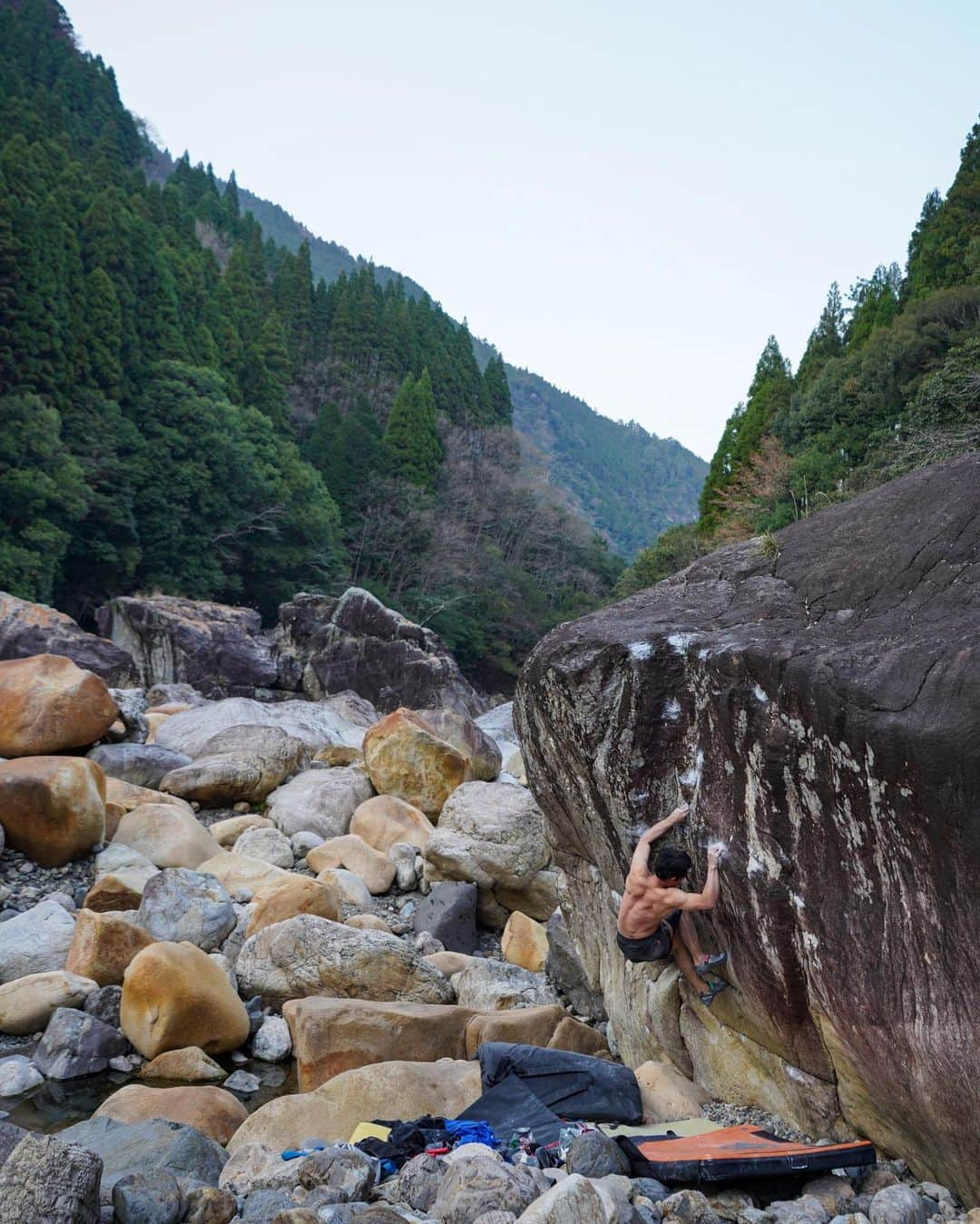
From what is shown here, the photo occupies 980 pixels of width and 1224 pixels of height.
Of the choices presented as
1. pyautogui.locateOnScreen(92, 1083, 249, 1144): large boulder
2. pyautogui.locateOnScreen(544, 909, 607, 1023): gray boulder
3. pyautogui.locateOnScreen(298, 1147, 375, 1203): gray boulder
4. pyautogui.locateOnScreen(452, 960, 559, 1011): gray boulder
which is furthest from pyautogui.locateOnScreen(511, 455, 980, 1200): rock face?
pyautogui.locateOnScreen(92, 1083, 249, 1144): large boulder

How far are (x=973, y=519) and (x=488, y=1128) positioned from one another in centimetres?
360

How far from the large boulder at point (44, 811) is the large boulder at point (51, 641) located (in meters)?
9.43

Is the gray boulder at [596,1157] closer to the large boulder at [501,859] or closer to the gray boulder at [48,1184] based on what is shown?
the gray boulder at [48,1184]

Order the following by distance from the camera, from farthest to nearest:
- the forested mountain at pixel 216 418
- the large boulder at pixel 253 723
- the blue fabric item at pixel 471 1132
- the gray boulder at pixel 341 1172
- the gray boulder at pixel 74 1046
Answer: the forested mountain at pixel 216 418 → the large boulder at pixel 253 723 → the gray boulder at pixel 74 1046 → the blue fabric item at pixel 471 1132 → the gray boulder at pixel 341 1172

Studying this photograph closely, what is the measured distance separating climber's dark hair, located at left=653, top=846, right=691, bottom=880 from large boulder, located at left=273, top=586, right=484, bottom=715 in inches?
894

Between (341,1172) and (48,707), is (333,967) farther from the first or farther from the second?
(48,707)

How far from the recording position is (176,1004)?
6.77 metres

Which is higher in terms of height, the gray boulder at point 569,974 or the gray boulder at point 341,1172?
the gray boulder at point 341,1172

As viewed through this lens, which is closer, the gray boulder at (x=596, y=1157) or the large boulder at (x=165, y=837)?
the gray boulder at (x=596, y=1157)

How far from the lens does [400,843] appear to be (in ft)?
37.3

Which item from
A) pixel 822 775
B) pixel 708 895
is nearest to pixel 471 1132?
pixel 708 895

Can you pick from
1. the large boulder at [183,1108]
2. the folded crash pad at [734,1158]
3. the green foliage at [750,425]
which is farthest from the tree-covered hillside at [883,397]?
the large boulder at [183,1108]

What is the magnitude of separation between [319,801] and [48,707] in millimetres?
3510

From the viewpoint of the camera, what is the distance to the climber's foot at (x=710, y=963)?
15.9 ft
